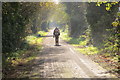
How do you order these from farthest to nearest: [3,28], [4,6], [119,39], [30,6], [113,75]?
[30,6] → [119,39] → [3,28] → [4,6] → [113,75]

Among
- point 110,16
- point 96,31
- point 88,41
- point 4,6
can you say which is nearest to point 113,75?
point 4,6

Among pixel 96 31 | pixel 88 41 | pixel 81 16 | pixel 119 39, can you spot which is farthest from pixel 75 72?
pixel 81 16

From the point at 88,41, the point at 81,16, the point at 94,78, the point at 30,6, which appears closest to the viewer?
the point at 94,78

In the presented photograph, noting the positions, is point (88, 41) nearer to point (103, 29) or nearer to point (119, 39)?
point (103, 29)

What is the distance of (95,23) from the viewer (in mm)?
24609

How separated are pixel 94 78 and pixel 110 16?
13.7m

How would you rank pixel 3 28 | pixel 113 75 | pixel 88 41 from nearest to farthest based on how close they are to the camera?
pixel 113 75 → pixel 3 28 → pixel 88 41

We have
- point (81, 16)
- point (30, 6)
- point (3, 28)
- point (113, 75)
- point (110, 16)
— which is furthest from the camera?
point (81, 16)

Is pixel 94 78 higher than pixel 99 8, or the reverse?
pixel 99 8

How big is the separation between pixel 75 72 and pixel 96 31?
1442 cm

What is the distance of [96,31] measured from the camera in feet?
79.8

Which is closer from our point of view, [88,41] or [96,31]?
[96,31]

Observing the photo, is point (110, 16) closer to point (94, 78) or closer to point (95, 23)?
point (95, 23)

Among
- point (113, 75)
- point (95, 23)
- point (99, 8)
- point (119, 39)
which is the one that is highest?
point (99, 8)
